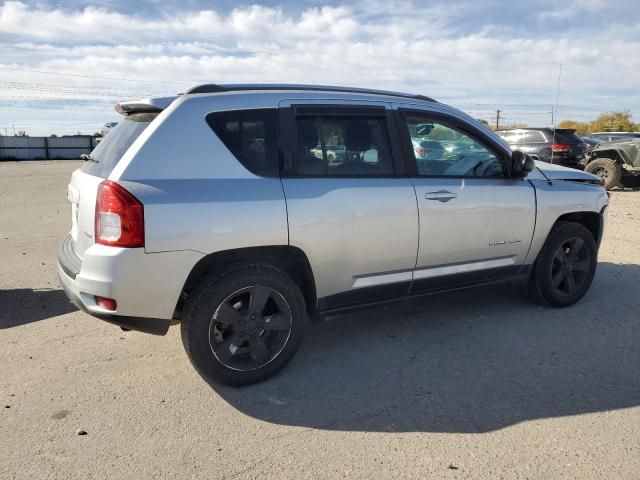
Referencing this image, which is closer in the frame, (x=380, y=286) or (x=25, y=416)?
(x=25, y=416)

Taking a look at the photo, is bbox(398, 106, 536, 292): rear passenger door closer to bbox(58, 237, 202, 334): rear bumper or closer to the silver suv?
the silver suv

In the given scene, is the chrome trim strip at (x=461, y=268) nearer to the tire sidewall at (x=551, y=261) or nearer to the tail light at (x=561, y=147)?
the tire sidewall at (x=551, y=261)

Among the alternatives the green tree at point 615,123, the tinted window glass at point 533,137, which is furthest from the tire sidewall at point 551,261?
the green tree at point 615,123

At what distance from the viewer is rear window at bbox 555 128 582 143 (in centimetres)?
1508

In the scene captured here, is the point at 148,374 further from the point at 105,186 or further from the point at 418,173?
the point at 418,173

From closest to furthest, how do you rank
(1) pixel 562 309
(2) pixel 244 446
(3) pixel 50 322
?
(2) pixel 244 446 → (3) pixel 50 322 → (1) pixel 562 309

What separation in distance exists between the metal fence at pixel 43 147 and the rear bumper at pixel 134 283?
36.2 m

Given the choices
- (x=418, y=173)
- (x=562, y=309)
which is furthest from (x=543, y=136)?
(x=418, y=173)

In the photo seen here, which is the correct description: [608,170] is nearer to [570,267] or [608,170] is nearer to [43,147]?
[570,267]

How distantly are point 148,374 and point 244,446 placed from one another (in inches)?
44.9

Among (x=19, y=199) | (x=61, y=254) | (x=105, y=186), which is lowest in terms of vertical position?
(x=19, y=199)

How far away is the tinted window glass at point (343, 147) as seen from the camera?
3.71m

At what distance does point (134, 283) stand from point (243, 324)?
76 cm

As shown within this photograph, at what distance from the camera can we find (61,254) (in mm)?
3816
